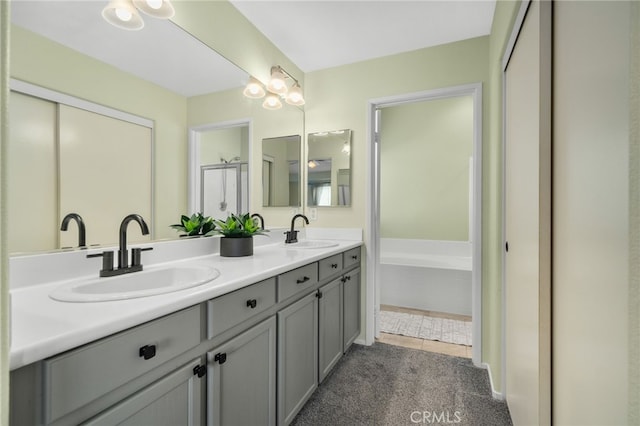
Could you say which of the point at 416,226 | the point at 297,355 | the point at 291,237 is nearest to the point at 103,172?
the point at 297,355

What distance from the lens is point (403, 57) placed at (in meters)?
2.35

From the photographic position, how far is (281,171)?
2.50 meters

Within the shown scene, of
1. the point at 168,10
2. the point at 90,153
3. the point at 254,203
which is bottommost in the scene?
the point at 254,203

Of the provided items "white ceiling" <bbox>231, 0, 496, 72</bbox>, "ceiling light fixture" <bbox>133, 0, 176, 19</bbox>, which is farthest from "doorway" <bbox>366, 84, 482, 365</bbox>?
"ceiling light fixture" <bbox>133, 0, 176, 19</bbox>

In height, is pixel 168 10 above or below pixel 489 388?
above

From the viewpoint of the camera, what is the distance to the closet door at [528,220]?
3.25 feet

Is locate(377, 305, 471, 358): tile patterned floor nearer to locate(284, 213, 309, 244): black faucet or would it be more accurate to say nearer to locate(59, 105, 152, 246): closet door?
locate(284, 213, 309, 244): black faucet

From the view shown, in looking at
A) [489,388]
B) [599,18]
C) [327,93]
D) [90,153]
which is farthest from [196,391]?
[327,93]

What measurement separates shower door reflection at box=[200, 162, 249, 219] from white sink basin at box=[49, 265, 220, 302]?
497 millimetres

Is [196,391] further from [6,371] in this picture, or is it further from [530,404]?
[530,404]

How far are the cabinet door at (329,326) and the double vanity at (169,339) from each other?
0.02 m

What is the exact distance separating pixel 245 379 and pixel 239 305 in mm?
283

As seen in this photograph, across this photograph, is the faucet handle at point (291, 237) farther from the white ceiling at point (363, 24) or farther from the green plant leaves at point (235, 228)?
the white ceiling at point (363, 24)

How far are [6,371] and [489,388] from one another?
7.33 ft
